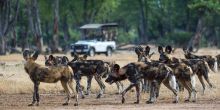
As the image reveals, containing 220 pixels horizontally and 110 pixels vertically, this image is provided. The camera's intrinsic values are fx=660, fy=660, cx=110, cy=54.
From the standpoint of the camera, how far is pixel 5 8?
54000mm

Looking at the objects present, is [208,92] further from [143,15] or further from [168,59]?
[143,15]

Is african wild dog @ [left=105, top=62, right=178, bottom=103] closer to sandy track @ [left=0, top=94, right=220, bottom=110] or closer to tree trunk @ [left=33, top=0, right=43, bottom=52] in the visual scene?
sandy track @ [left=0, top=94, right=220, bottom=110]

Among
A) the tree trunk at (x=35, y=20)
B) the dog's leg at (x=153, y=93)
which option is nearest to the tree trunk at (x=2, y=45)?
the tree trunk at (x=35, y=20)

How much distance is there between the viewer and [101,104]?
2003 cm

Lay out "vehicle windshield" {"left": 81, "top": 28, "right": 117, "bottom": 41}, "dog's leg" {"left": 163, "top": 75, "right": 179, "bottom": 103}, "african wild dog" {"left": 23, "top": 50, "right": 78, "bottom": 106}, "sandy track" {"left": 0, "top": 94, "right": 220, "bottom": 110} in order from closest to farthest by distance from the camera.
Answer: "sandy track" {"left": 0, "top": 94, "right": 220, "bottom": 110}, "african wild dog" {"left": 23, "top": 50, "right": 78, "bottom": 106}, "dog's leg" {"left": 163, "top": 75, "right": 179, "bottom": 103}, "vehicle windshield" {"left": 81, "top": 28, "right": 117, "bottom": 41}

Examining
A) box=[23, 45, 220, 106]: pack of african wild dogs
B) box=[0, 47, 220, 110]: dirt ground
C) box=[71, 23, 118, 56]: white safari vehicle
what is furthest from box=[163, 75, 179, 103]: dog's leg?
box=[71, 23, 118, 56]: white safari vehicle

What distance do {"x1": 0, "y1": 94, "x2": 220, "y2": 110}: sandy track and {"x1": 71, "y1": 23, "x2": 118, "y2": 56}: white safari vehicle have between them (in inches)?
1185

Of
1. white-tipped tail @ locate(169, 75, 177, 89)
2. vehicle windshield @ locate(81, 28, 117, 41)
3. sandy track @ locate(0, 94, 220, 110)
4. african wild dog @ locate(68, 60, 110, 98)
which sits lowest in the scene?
sandy track @ locate(0, 94, 220, 110)

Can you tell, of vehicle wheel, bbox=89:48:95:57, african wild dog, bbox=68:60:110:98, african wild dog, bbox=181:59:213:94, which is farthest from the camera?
vehicle wheel, bbox=89:48:95:57

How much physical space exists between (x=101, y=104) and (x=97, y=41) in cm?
3545

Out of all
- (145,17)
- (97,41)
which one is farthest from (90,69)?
(145,17)

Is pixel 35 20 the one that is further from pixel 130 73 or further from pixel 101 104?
pixel 101 104

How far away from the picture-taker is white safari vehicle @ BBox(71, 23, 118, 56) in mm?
53812

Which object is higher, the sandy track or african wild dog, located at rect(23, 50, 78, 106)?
african wild dog, located at rect(23, 50, 78, 106)
